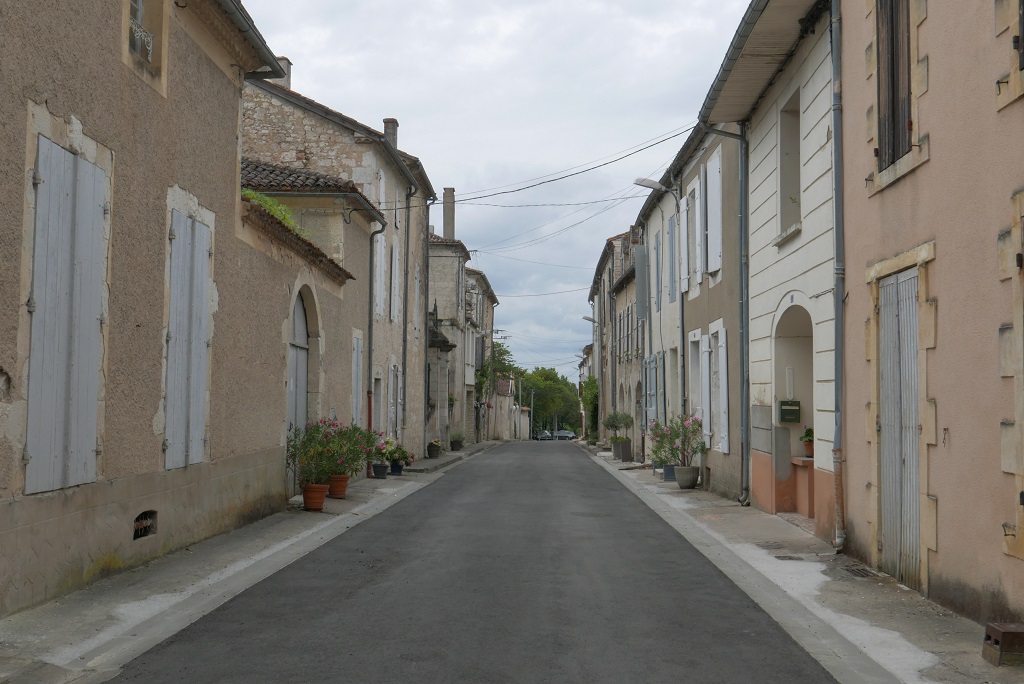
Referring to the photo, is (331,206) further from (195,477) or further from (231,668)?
(231,668)

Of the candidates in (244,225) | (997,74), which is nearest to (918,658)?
(997,74)

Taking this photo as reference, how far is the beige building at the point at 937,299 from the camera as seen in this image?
5594 mm

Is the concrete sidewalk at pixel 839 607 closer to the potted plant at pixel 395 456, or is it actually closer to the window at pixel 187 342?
the window at pixel 187 342

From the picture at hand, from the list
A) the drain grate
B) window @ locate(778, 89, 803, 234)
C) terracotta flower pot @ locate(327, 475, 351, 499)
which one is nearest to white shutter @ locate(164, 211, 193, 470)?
terracotta flower pot @ locate(327, 475, 351, 499)

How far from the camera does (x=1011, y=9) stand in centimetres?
554

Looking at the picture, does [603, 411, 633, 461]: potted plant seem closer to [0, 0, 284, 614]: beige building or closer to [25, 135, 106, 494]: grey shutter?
[0, 0, 284, 614]: beige building

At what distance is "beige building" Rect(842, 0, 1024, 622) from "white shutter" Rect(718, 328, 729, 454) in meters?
5.45

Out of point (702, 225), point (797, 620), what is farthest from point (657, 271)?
point (797, 620)

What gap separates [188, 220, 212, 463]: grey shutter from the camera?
30.4ft

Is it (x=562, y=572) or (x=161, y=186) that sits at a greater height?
(x=161, y=186)

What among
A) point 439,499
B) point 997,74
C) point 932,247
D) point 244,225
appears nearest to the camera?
point 997,74

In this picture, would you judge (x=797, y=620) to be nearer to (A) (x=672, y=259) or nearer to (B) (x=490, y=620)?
(B) (x=490, y=620)

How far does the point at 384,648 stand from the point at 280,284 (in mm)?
8067

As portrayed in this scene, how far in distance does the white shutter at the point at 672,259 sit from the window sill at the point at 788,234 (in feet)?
24.2
